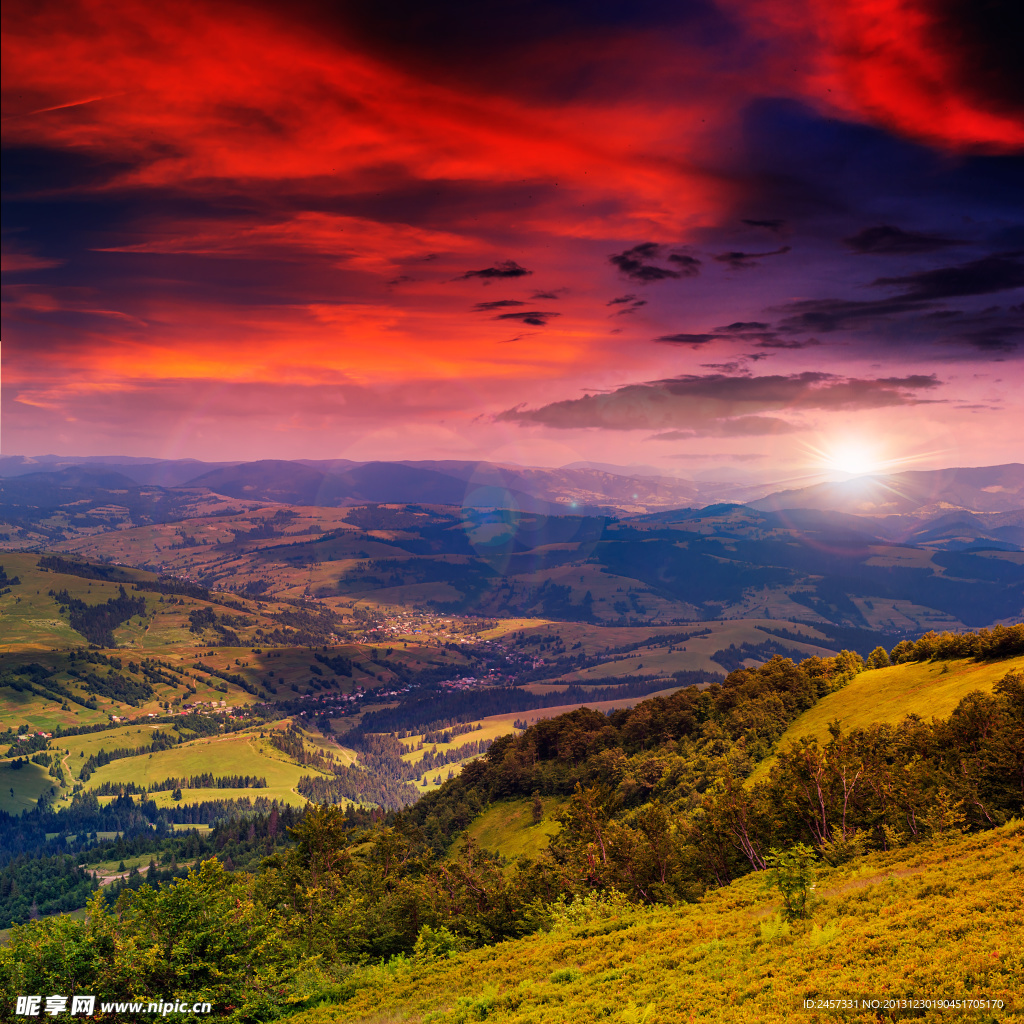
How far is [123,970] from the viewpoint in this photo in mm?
35719

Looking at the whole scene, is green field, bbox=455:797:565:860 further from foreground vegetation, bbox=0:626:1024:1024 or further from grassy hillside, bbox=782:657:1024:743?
grassy hillside, bbox=782:657:1024:743

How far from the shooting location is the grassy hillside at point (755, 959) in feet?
70.1

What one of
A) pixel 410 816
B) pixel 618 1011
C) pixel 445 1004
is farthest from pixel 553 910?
pixel 410 816

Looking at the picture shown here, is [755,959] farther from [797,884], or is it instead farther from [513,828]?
[513,828]

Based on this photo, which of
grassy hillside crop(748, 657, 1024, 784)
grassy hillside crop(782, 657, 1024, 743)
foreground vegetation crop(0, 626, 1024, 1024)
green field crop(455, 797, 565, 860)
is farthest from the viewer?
green field crop(455, 797, 565, 860)

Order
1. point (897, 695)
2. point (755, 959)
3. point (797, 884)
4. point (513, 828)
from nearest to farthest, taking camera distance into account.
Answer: point (755, 959) < point (797, 884) < point (897, 695) < point (513, 828)

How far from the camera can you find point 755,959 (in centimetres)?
2802

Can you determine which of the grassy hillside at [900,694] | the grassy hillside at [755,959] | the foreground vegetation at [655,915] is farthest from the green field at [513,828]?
the grassy hillside at [755,959]

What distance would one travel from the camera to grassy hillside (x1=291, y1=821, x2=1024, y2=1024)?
2136 cm

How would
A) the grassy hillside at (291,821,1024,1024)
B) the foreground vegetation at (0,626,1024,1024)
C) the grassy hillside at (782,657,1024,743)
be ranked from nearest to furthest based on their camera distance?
the grassy hillside at (291,821,1024,1024) < the foreground vegetation at (0,626,1024,1024) < the grassy hillside at (782,657,1024,743)

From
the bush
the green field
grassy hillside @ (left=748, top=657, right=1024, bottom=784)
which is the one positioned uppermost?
the bush

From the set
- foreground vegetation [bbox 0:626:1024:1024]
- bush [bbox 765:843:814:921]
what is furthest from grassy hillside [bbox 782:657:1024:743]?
bush [bbox 765:843:814:921]

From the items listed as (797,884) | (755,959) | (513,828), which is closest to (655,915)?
(797,884)

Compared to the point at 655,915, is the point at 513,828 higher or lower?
lower
